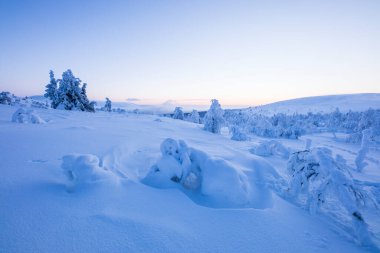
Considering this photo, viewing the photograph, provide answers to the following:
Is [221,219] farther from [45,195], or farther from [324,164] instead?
[45,195]

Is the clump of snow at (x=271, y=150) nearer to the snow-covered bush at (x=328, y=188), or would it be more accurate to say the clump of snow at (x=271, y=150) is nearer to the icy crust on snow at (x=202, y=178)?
the snow-covered bush at (x=328, y=188)

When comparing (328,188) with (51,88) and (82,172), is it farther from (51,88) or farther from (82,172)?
(51,88)

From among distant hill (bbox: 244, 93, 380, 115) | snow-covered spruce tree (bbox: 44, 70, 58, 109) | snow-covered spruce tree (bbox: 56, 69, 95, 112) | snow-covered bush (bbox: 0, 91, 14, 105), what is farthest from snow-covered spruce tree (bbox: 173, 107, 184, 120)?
distant hill (bbox: 244, 93, 380, 115)

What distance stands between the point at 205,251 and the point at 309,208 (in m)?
2.51

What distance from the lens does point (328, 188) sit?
3.31 meters

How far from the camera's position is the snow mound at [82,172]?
9.89ft

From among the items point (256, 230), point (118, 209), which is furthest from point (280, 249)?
point (118, 209)

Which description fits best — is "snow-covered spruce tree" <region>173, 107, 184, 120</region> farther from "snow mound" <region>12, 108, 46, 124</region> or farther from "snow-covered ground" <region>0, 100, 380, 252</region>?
"snow-covered ground" <region>0, 100, 380, 252</region>

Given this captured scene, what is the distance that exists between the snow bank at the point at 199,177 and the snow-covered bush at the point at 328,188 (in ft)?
3.71

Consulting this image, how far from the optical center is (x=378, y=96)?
14550cm

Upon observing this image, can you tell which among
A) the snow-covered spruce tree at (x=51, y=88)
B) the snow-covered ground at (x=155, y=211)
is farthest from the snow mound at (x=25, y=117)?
the snow-covered spruce tree at (x=51, y=88)

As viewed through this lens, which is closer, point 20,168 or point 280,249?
point 280,249

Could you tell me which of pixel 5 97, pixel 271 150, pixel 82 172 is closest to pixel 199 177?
pixel 82 172

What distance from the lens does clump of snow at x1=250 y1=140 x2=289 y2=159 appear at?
8.92 meters
